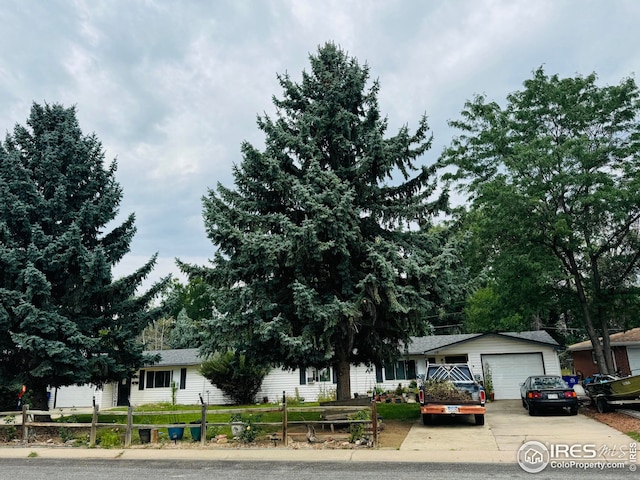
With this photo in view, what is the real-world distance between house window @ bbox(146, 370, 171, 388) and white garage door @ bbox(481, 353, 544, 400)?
18.5 metres

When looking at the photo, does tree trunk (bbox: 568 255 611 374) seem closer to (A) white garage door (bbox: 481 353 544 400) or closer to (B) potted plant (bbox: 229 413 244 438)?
(A) white garage door (bbox: 481 353 544 400)

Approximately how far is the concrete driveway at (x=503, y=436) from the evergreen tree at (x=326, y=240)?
304 cm

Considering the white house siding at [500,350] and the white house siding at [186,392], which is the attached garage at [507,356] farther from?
the white house siding at [186,392]

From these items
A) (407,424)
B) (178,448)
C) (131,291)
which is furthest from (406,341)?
(131,291)

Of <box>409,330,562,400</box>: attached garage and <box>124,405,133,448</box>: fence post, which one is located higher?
<box>409,330,562,400</box>: attached garage

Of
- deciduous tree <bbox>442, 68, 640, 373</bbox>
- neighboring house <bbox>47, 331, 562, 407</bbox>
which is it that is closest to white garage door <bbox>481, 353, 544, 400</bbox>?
neighboring house <bbox>47, 331, 562, 407</bbox>

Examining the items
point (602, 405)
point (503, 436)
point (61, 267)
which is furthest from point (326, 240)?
point (602, 405)

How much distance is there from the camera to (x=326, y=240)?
12.9 meters

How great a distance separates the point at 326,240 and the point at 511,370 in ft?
46.6

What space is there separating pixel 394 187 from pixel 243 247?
5.84m

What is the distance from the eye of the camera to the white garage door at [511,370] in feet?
70.1

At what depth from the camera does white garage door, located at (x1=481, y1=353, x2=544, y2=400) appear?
21366 millimetres

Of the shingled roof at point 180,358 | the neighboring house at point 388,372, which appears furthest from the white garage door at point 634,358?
the shingled roof at point 180,358

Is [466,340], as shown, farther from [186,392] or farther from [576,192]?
[186,392]
